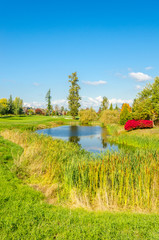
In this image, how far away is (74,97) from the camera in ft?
212

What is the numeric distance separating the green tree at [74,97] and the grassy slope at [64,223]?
58.7m

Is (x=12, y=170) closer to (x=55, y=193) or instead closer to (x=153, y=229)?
(x=55, y=193)

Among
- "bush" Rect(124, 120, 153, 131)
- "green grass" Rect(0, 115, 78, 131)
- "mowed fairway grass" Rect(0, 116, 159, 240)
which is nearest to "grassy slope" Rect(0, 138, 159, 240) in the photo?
"mowed fairway grass" Rect(0, 116, 159, 240)

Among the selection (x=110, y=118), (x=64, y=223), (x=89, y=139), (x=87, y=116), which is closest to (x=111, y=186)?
(x=64, y=223)

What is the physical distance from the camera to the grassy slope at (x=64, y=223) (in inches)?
154

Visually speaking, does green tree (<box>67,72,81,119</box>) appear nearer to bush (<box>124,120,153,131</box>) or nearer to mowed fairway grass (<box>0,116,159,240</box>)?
bush (<box>124,120,153,131</box>)

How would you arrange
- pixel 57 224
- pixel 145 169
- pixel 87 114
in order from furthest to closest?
pixel 87 114
pixel 145 169
pixel 57 224

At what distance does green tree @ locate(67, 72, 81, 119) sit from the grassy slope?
58666 millimetres

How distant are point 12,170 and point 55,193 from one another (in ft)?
7.96

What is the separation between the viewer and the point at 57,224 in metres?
4.29

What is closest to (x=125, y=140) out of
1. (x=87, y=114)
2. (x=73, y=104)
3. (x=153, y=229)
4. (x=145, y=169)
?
(x=145, y=169)

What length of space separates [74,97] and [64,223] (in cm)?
6127

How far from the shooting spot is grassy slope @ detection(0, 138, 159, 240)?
12.8ft

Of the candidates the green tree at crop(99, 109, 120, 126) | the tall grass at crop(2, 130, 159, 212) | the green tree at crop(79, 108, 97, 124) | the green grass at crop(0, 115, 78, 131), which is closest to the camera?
the tall grass at crop(2, 130, 159, 212)
